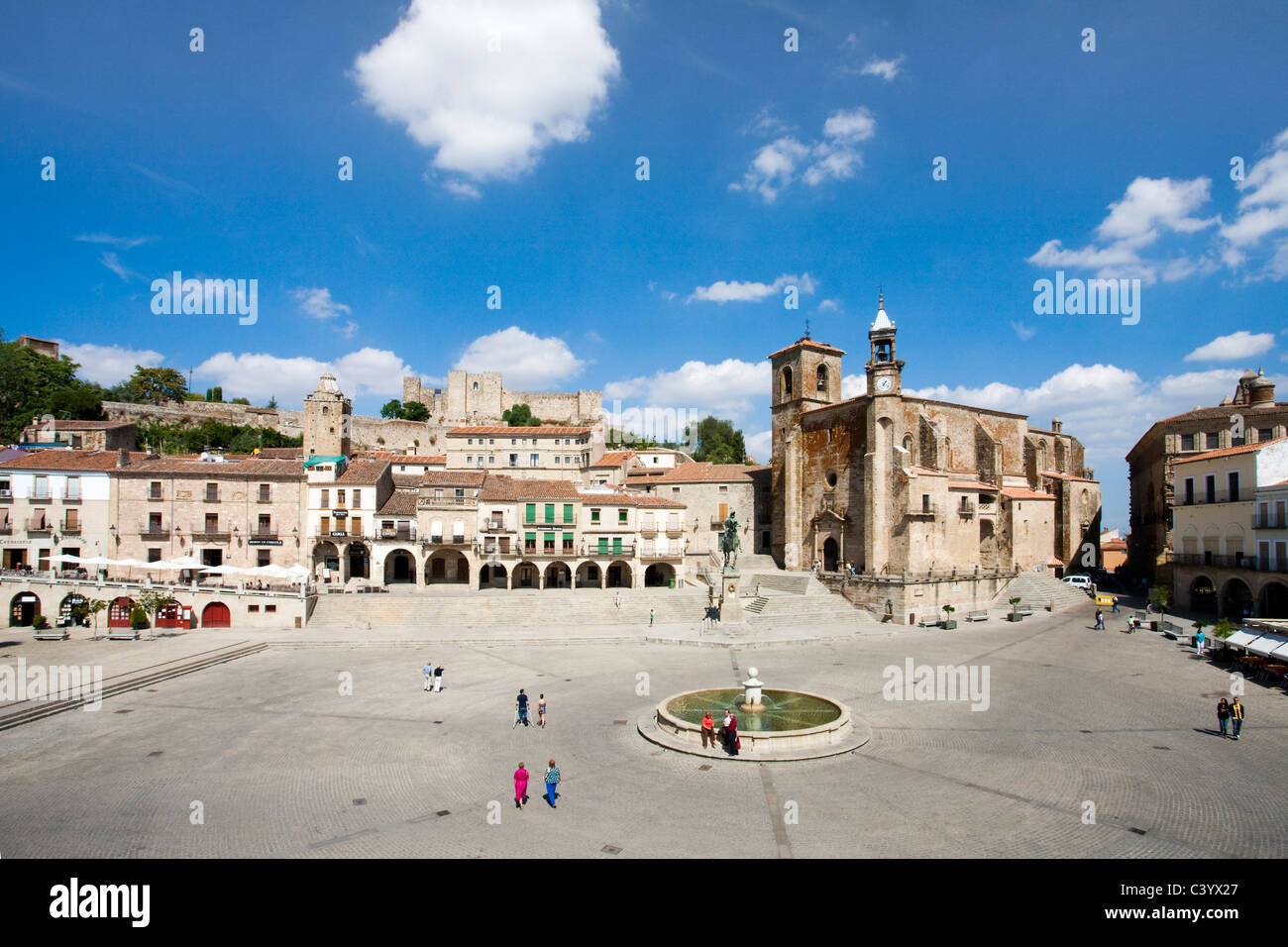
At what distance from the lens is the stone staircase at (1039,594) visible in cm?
4016

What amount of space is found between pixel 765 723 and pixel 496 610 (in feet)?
66.6

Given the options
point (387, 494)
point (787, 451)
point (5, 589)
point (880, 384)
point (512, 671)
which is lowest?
point (512, 671)

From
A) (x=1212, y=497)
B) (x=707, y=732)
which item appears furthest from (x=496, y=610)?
(x=1212, y=497)

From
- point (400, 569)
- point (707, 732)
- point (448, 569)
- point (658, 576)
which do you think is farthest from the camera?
point (658, 576)

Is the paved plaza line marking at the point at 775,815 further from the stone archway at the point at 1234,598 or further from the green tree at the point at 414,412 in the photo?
the green tree at the point at 414,412

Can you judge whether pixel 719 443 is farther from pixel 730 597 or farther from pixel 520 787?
pixel 520 787

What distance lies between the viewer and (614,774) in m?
14.3

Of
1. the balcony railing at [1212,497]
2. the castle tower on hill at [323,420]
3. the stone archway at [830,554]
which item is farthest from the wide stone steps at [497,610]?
the balcony railing at [1212,497]

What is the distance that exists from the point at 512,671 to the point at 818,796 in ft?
45.4

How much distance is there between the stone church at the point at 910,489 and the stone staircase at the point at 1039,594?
64 cm

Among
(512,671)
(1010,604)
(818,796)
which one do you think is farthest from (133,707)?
(1010,604)

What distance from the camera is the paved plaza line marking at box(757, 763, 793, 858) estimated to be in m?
10.8
